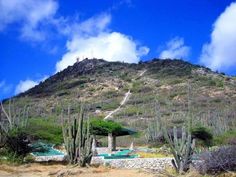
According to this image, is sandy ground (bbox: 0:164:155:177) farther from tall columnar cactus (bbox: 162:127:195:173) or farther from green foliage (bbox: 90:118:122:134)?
green foliage (bbox: 90:118:122:134)

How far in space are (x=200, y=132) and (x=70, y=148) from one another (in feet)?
61.6

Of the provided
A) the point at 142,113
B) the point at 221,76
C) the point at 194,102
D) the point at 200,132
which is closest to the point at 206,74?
the point at 221,76

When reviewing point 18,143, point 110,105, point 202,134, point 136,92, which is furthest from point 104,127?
point 136,92

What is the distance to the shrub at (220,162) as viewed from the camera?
50.1 feet

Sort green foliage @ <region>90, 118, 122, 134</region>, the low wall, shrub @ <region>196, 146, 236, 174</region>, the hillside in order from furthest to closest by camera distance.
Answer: the hillside, green foliage @ <region>90, 118, 122, 134</region>, the low wall, shrub @ <region>196, 146, 236, 174</region>

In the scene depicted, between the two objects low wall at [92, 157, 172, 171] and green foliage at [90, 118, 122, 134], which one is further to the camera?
green foliage at [90, 118, 122, 134]

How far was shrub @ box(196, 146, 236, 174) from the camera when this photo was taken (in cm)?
1527

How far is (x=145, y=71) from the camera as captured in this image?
10906 cm

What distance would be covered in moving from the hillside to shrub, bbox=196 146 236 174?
35958 millimetres

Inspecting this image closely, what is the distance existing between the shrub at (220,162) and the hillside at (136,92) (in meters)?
36.0

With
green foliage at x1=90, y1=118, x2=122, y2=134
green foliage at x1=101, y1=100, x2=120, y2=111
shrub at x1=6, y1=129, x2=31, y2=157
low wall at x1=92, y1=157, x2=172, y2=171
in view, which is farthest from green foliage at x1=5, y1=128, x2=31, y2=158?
green foliage at x1=101, y1=100, x2=120, y2=111

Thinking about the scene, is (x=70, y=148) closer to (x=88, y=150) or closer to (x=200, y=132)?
(x=88, y=150)

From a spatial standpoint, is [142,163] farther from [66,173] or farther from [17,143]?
[17,143]

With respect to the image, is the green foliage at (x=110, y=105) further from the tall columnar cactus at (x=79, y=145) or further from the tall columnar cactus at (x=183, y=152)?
the tall columnar cactus at (x=183, y=152)
